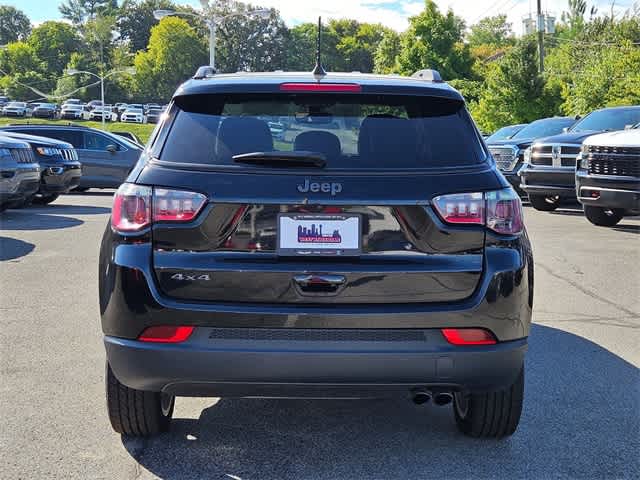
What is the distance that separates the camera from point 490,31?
148500 mm

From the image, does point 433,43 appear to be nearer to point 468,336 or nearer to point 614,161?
point 614,161

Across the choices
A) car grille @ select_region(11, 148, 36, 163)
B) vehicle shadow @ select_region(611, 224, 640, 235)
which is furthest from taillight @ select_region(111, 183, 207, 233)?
car grille @ select_region(11, 148, 36, 163)

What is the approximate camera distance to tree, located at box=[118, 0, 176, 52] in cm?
15138

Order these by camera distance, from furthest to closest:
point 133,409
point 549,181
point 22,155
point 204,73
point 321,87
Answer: point 549,181
point 22,155
point 204,73
point 133,409
point 321,87

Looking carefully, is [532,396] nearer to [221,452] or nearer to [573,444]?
[573,444]

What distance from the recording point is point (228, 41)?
12975 centimetres

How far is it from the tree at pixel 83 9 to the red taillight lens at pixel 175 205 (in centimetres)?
16335

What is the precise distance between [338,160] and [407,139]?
33cm

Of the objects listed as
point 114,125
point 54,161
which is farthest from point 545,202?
point 114,125

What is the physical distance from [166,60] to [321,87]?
12372cm

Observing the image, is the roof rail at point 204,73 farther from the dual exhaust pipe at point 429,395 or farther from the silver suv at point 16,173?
the silver suv at point 16,173

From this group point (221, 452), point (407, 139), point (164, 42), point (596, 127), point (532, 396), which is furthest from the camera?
point (164, 42)

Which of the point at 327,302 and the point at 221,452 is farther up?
the point at 327,302

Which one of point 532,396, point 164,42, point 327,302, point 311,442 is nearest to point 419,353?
point 327,302
